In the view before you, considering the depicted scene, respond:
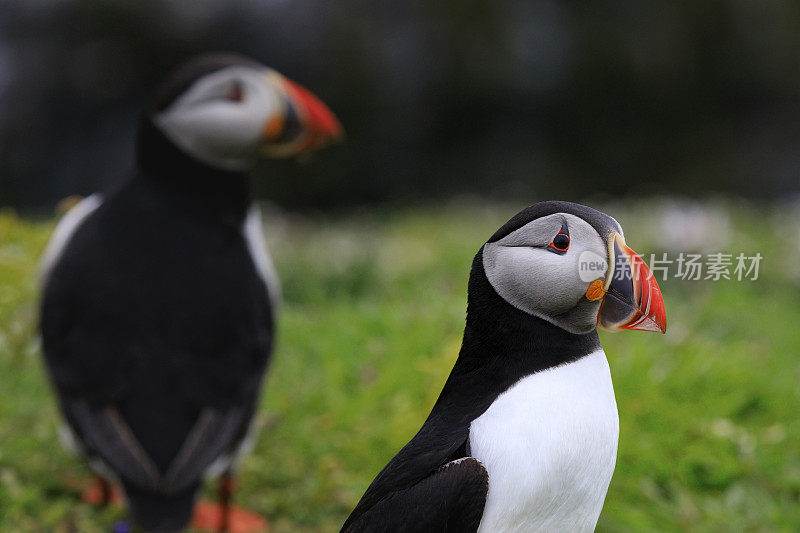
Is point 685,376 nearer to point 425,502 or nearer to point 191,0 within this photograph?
point 425,502

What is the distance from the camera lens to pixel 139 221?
9.30 ft

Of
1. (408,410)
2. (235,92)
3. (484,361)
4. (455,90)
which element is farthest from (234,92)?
(455,90)

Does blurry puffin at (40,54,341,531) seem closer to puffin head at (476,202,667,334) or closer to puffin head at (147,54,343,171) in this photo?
puffin head at (147,54,343,171)

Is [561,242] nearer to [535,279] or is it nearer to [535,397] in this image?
[535,279]

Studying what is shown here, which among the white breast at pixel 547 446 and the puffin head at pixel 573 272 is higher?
the puffin head at pixel 573 272

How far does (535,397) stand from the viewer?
5.56 feet

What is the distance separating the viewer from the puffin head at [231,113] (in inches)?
114

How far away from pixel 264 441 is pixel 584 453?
2.13 m

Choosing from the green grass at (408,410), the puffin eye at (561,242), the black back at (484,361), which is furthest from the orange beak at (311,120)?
the puffin eye at (561,242)

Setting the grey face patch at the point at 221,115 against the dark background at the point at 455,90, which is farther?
the dark background at the point at 455,90

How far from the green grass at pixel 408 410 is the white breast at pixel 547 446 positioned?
4.07 ft

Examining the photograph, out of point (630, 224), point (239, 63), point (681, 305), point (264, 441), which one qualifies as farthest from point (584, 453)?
point (630, 224)

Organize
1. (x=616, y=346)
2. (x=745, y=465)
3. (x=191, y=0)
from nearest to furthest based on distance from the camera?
(x=745, y=465) → (x=616, y=346) → (x=191, y=0)

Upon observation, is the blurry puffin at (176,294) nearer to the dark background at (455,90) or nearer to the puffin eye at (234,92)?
the puffin eye at (234,92)
